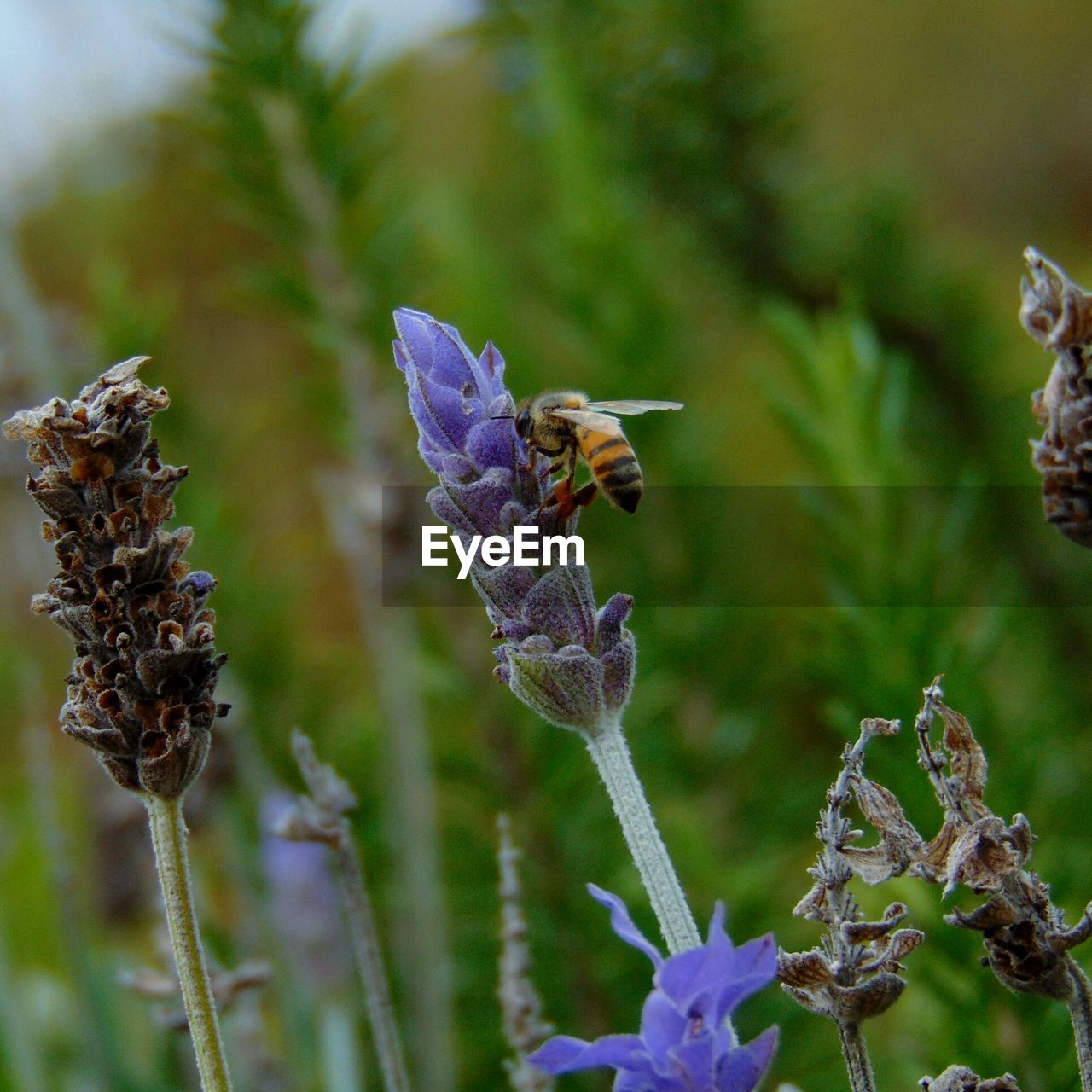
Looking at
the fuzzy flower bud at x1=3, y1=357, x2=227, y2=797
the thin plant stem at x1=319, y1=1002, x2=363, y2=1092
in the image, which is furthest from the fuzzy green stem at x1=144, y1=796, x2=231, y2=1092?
the thin plant stem at x1=319, y1=1002, x2=363, y2=1092

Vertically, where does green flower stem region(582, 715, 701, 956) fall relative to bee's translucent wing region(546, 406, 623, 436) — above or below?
below

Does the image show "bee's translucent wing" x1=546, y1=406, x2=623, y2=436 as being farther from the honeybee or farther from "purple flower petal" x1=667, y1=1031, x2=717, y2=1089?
"purple flower petal" x1=667, y1=1031, x2=717, y2=1089

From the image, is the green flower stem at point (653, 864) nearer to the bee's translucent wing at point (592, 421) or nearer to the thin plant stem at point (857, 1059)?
the thin plant stem at point (857, 1059)

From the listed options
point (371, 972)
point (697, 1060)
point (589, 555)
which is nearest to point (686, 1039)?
point (697, 1060)

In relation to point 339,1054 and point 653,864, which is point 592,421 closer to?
point 653,864

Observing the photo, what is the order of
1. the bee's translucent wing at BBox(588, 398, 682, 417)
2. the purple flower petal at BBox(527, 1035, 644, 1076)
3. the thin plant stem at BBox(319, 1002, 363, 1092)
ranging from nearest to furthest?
1. the purple flower petal at BBox(527, 1035, 644, 1076)
2. the bee's translucent wing at BBox(588, 398, 682, 417)
3. the thin plant stem at BBox(319, 1002, 363, 1092)

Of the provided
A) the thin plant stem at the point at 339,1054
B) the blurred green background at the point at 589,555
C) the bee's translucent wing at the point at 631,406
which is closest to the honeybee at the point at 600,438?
the bee's translucent wing at the point at 631,406
